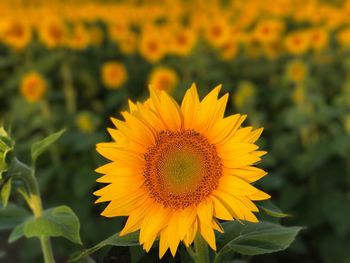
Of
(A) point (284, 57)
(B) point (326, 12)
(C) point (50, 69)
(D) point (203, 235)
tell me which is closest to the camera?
(D) point (203, 235)

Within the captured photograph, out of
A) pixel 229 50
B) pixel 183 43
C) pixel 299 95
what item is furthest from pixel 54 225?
pixel 229 50

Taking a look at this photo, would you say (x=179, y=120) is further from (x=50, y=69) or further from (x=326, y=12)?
(x=326, y=12)

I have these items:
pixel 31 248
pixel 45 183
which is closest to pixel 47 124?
pixel 45 183

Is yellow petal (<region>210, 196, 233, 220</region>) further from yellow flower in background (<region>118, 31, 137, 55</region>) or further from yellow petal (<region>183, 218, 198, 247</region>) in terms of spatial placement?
yellow flower in background (<region>118, 31, 137, 55</region>)

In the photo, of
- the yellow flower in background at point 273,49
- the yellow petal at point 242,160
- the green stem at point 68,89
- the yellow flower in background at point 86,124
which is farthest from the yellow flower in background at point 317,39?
the yellow petal at point 242,160

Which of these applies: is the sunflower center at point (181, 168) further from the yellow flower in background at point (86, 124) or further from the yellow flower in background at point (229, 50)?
the yellow flower in background at point (229, 50)

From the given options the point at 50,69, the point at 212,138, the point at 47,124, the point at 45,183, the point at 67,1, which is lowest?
the point at 212,138
